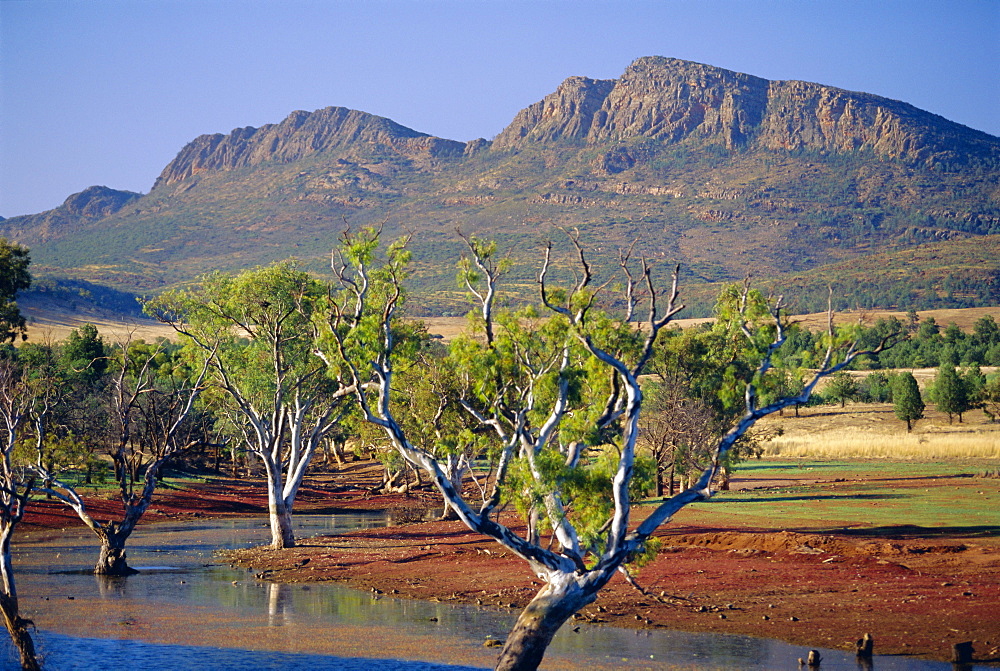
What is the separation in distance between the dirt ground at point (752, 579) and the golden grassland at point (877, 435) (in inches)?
1433

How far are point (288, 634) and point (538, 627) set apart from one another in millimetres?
9269

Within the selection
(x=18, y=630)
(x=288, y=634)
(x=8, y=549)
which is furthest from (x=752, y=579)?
(x=8, y=549)

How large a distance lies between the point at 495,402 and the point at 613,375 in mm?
2553

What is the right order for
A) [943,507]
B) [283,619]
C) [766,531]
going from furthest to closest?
[943,507]
[766,531]
[283,619]

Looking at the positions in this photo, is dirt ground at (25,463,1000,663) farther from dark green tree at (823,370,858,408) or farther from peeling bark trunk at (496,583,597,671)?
dark green tree at (823,370,858,408)

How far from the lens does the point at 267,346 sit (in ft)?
132

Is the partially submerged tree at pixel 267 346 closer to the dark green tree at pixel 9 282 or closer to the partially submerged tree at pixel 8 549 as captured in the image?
the partially submerged tree at pixel 8 549

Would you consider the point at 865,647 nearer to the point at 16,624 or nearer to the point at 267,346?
the point at 16,624

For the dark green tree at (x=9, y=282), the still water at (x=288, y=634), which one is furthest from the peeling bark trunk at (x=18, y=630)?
the dark green tree at (x=9, y=282)

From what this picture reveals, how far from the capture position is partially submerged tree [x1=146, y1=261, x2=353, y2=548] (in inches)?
1538

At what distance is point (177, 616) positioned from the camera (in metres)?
27.9

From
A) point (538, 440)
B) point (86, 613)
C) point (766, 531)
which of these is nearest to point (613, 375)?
point (538, 440)

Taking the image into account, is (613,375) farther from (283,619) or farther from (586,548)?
(283,619)

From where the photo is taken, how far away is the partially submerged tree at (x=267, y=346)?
39062 mm
